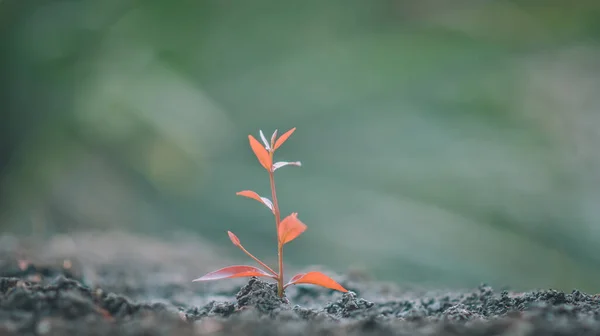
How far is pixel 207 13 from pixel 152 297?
3727mm

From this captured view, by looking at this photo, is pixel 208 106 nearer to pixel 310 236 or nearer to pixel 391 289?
pixel 310 236

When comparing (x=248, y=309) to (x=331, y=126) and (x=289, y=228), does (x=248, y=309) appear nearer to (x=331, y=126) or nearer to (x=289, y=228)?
(x=289, y=228)

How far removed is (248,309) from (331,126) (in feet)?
→ 12.9

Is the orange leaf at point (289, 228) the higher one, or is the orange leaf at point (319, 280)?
the orange leaf at point (289, 228)

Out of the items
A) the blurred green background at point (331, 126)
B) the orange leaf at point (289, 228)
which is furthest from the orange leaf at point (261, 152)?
the blurred green background at point (331, 126)

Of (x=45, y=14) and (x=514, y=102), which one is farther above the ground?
(x=45, y=14)

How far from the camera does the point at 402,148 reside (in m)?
4.44

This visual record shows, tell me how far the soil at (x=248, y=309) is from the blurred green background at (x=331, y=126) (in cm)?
187

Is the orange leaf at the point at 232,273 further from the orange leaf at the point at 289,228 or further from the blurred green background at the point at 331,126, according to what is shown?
the blurred green background at the point at 331,126

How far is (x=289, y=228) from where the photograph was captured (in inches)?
34.0

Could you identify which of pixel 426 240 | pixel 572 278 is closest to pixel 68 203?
pixel 426 240

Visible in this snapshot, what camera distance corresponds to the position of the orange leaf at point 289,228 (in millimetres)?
825

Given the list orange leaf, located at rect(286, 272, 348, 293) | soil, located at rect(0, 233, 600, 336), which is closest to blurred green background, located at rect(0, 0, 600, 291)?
soil, located at rect(0, 233, 600, 336)

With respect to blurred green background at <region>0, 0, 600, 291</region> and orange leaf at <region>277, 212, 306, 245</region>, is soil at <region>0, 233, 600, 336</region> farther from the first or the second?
blurred green background at <region>0, 0, 600, 291</region>
